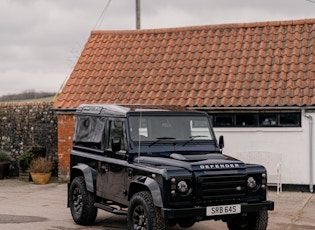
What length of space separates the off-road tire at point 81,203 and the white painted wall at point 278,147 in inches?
225

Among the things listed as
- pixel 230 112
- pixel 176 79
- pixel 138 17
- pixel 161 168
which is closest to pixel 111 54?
pixel 176 79

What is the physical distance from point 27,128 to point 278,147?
8.77 m

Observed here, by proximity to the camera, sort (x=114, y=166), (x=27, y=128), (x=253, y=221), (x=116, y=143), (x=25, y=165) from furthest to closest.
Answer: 1. (x=27, y=128)
2. (x=25, y=165)
3. (x=114, y=166)
4. (x=116, y=143)
5. (x=253, y=221)

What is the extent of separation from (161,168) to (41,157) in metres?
10.5

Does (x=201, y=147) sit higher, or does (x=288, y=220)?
(x=201, y=147)

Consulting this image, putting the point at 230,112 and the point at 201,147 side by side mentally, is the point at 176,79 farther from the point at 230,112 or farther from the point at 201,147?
the point at 201,147

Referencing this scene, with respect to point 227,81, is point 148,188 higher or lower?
lower

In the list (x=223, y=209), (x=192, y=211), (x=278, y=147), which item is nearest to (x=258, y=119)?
(x=278, y=147)

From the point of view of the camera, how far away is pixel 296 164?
1546 centimetres

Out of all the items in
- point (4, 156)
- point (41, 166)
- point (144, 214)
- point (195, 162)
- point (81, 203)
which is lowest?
point (81, 203)

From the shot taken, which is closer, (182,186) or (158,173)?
(182,186)

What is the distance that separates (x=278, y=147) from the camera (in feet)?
51.4

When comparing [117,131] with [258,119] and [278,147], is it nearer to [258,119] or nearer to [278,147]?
[258,119]

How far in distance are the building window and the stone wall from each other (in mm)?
6166
